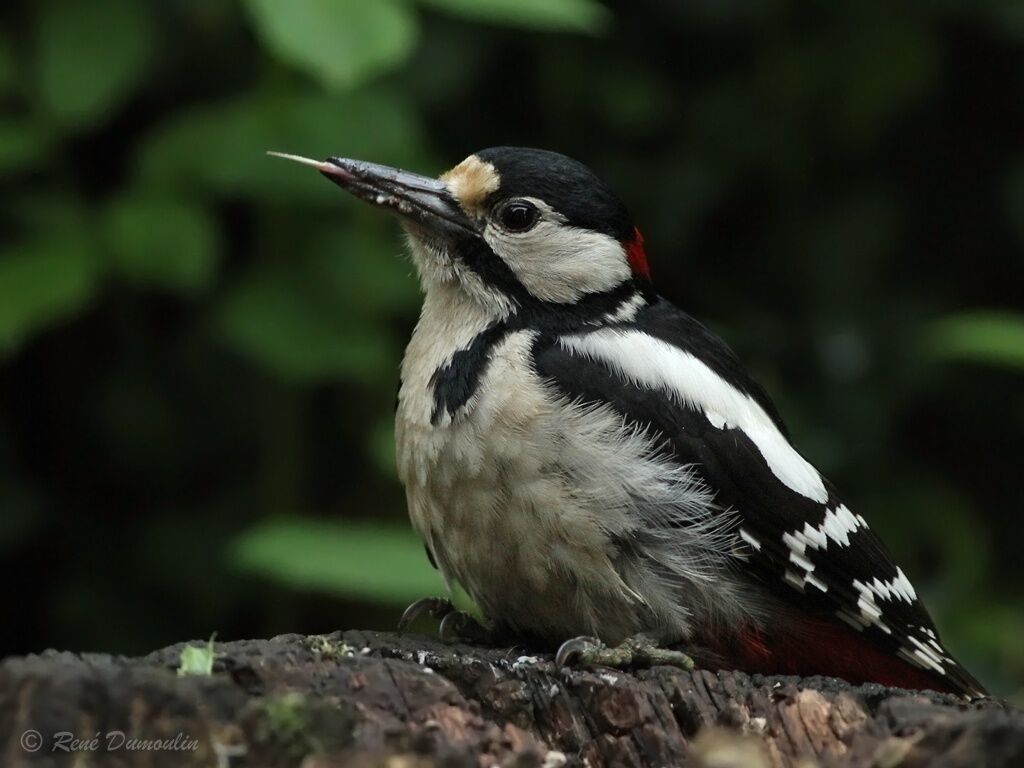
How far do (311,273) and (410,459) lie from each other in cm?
129

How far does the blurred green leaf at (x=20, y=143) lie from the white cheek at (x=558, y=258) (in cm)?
155

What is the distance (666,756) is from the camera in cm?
221

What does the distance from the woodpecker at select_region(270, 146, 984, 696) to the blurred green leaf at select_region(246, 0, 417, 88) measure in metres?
0.28

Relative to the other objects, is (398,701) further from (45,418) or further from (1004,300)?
(1004,300)

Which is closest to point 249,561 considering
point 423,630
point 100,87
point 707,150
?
point 423,630

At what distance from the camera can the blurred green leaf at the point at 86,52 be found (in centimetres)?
404

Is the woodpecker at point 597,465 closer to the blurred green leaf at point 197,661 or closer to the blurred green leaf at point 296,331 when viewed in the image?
the blurred green leaf at point 197,661

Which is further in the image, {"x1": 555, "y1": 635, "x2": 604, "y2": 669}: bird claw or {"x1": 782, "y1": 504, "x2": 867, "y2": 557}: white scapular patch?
{"x1": 782, "y1": 504, "x2": 867, "y2": 557}: white scapular patch

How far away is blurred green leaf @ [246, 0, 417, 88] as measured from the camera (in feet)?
11.2

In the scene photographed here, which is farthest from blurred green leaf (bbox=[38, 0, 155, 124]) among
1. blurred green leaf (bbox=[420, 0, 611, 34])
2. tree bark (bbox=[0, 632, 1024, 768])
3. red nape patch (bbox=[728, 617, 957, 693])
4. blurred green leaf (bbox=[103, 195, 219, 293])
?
red nape patch (bbox=[728, 617, 957, 693])

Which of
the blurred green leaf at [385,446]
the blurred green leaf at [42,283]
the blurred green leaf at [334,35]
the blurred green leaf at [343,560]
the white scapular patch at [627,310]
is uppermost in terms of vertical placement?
the blurred green leaf at [334,35]

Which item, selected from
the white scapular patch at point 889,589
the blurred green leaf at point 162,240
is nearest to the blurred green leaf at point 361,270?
the blurred green leaf at point 162,240

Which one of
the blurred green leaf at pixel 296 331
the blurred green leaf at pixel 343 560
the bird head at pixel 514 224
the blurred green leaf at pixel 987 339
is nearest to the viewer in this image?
the bird head at pixel 514 224

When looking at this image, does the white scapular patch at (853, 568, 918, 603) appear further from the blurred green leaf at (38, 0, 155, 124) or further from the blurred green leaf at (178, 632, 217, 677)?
the blurred green leaf at (38, 0, 155, 124)
